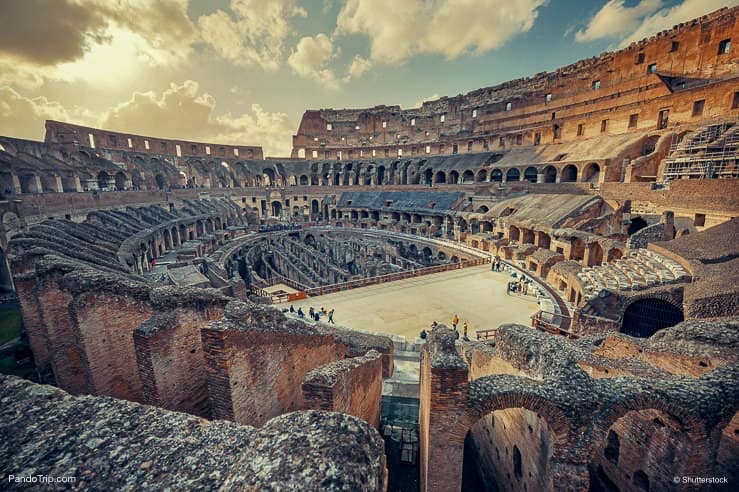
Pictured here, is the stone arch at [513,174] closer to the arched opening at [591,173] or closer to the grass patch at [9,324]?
the arched opening at [591,173]

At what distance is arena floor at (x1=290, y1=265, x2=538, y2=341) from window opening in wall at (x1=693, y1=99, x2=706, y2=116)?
1995 cm

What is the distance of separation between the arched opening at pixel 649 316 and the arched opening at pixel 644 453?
23.5 feet

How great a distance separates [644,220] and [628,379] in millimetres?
20121

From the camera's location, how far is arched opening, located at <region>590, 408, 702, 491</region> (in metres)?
4.87

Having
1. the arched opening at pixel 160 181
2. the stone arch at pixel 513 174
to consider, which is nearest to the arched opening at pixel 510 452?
the stone arch at pixel 513 174

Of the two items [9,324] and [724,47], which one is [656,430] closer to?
[9,324]

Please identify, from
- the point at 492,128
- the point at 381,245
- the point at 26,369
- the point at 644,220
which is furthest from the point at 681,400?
the point at 492,128

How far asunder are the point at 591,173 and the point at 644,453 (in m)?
29.2

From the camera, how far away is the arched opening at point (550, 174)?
3096 centimetres

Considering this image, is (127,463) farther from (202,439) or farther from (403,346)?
(403,346)

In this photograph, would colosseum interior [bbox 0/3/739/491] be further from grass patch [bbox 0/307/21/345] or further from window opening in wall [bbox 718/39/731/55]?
grass patch [bbox 0/307/21/345]

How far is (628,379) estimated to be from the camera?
5016 mm
